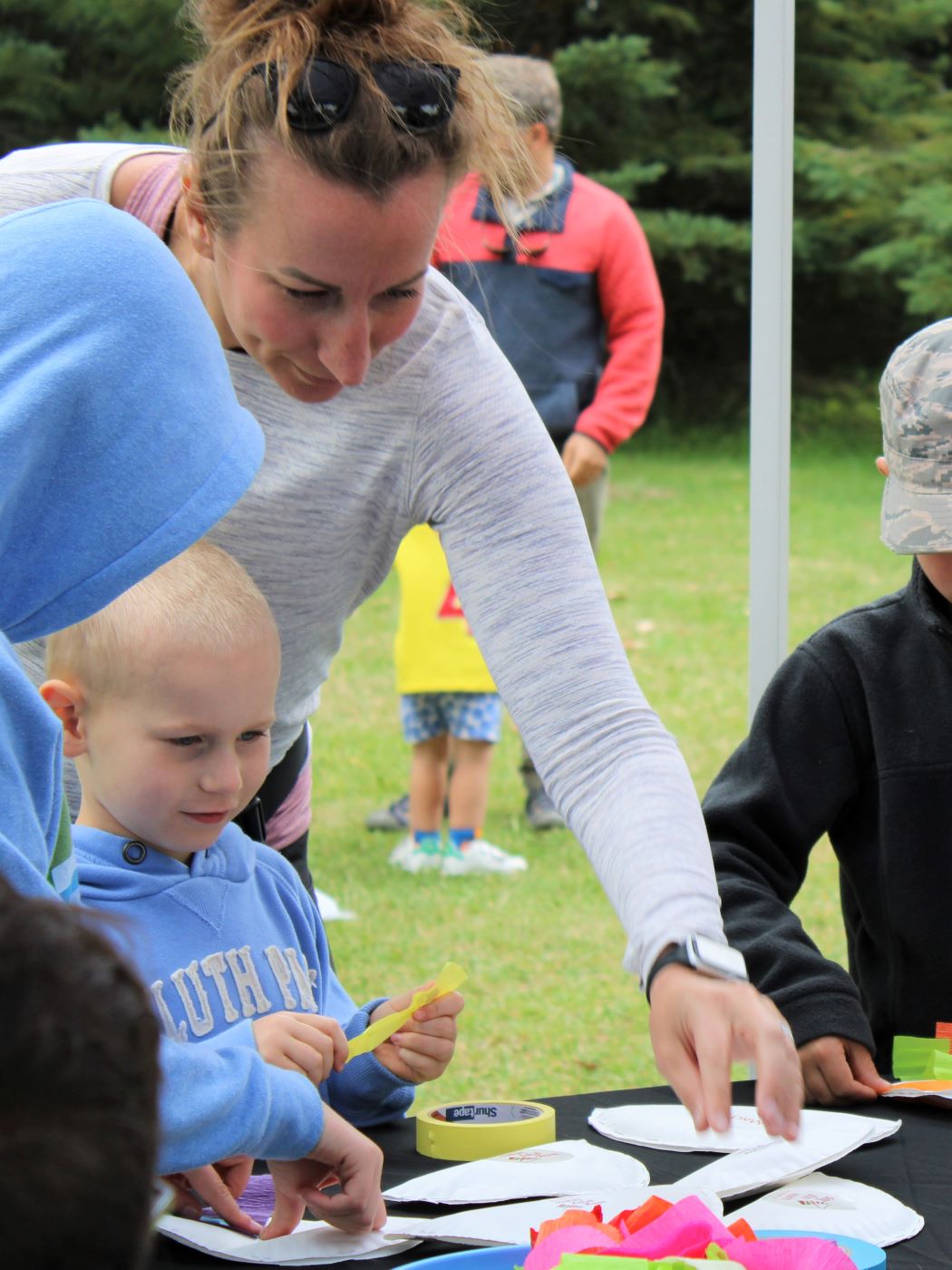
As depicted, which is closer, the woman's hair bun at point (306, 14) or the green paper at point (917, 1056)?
the woman's hair bun at point (306, 14)

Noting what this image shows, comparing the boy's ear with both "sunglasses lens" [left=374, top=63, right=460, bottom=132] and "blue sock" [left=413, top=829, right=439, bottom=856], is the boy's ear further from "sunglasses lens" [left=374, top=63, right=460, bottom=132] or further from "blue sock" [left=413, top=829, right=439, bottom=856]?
"blue sock" [left=413, top=829, right=439, bottom=856]

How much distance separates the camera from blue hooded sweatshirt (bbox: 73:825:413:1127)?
126 cm

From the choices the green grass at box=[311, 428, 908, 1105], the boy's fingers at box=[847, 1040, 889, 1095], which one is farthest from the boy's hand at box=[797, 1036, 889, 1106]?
the green grass at box=[311, 428, 908, 1105]

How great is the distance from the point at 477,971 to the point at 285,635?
2129mm

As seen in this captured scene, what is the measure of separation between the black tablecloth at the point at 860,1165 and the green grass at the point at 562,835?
155cm

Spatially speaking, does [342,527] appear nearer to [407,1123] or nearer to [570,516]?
[570,516]

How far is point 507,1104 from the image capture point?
131cm

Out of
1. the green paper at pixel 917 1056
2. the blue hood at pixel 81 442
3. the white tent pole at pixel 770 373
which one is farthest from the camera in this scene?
the white tent pole at pixel 770 373

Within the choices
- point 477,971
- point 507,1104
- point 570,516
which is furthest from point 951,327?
point 477,971

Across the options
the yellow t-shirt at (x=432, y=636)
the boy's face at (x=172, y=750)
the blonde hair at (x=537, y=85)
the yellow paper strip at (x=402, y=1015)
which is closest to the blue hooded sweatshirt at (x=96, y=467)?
the yellow paper strip at (x=402, y=1015)

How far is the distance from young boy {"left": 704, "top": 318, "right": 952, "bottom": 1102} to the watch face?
52cm

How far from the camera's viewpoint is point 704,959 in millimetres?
1076

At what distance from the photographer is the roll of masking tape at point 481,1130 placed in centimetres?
125

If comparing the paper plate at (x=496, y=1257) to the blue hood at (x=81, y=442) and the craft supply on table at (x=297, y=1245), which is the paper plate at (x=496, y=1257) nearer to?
the craft supply on table at (x=297, y=1245)
